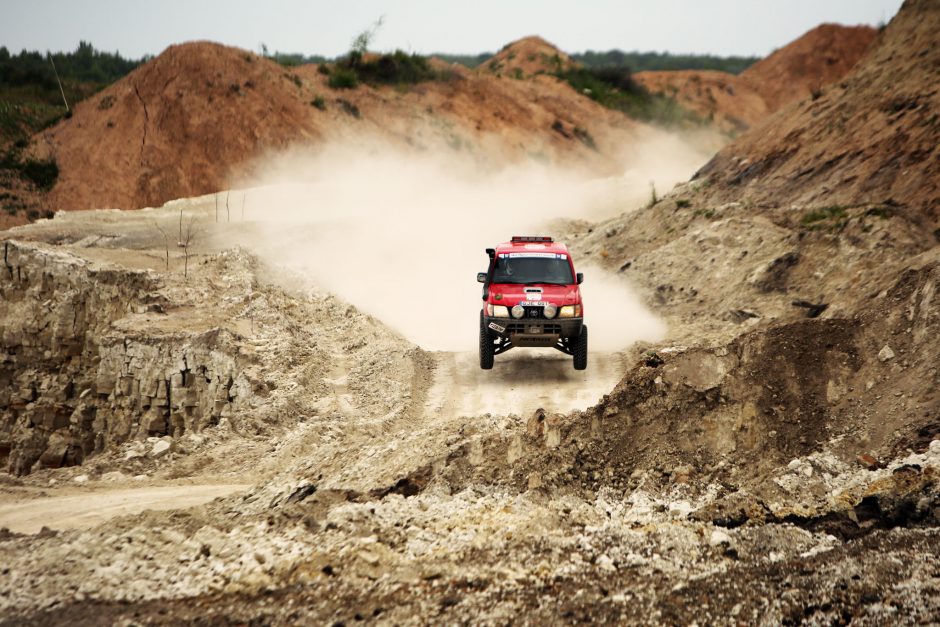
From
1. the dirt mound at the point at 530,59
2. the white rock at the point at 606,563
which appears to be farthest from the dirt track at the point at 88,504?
the dirt mound at the point at 530,59

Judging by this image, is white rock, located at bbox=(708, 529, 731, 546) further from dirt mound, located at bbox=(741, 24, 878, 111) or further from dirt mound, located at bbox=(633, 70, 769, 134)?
dirt mound, located at bbox=(741, 24, 878, 111)

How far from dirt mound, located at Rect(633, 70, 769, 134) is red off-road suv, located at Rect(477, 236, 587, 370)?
4904 centimetres

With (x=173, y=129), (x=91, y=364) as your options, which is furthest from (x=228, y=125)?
(x=91, y=364)

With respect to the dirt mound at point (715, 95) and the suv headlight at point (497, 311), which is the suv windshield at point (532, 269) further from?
the dirt mound at point (715, 95)

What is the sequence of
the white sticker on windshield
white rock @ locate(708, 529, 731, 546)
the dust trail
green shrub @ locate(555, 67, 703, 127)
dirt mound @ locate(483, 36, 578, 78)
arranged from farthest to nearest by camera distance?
dirt mound @ locate(483, 36, 578, 78) < green shrub @ locate(555, 67, 703, 127) < the dust trail < the white sticker on windshield < white rock @ locate(708, 529, 731, 546)

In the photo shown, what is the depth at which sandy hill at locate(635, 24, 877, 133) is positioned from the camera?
6203 cm

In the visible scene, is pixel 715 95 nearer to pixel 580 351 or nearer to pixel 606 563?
pixel 580 351

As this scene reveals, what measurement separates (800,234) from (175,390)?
14083 millimetres

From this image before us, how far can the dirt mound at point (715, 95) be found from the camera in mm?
59781

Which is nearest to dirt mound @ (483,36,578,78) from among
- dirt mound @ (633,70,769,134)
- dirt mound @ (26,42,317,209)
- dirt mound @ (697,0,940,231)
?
dirt mound @ (633,70,769,134)

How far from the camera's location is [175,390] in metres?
14.8

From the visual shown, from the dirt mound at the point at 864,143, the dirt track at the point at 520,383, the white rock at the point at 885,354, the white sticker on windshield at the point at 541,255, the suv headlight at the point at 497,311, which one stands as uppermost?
the dirt mound at the point at 864,143

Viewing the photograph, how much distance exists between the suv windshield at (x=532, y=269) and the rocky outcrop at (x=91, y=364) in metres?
5.06

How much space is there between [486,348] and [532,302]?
1.45 metres
